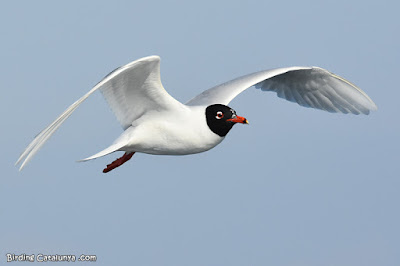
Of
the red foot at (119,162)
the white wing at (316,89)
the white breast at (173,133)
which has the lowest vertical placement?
the red foot at (119,162)

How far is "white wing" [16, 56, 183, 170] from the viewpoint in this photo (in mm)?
11312

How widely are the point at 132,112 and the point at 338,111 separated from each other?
4.57 metres

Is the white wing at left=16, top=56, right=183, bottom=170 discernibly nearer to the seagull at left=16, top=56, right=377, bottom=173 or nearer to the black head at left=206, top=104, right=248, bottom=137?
the seagull at left=16, top=56, right=377, bottom=173

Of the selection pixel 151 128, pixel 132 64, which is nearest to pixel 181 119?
pixel 151 128

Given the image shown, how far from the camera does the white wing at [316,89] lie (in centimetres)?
1455

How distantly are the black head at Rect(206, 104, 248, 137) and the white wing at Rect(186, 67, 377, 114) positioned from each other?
1653 millimetres

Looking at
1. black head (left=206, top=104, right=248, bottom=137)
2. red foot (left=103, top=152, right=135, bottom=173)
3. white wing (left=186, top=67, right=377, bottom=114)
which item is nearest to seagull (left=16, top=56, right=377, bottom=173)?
black head (left=206, top=104, right=248, bottom=137)

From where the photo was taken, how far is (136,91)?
39.2ft

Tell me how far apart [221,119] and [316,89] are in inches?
132

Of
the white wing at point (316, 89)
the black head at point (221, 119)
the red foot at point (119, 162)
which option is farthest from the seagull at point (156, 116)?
the white wing at point (316, 89)

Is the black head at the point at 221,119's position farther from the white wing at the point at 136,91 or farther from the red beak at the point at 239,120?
the white wing at the point at 136,91

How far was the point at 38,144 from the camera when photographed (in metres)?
10.4

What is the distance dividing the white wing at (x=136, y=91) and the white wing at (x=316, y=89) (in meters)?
1.90

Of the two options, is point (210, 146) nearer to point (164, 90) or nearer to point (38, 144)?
point (164, 90)
